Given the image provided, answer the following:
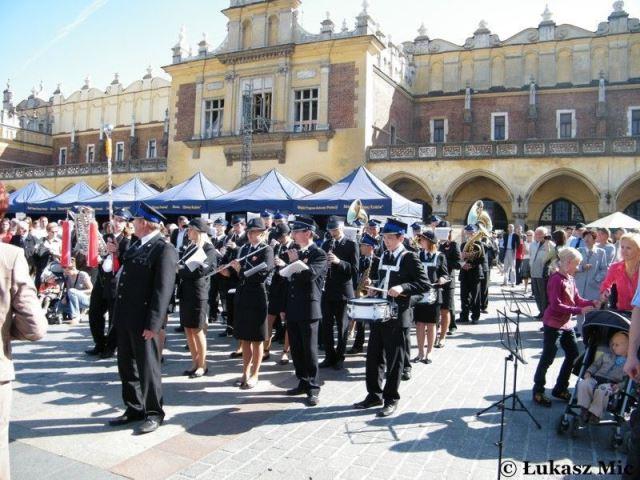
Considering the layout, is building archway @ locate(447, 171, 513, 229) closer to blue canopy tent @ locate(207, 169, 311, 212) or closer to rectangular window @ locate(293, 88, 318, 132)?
rectangular window @ locate(293, 88, 318, 132)

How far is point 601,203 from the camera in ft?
73.0

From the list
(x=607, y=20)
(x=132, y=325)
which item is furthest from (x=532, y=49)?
(x=132, y=325)

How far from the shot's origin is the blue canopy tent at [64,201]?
60.2 feet

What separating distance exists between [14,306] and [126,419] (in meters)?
2.34

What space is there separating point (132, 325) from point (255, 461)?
5.79ft

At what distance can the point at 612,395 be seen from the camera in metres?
4.65

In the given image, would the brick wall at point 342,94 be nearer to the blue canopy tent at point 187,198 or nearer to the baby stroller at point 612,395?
the blue canopy tent at point 187,198

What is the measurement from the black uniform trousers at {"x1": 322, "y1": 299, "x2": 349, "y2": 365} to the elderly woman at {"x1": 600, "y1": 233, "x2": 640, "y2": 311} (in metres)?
3.46

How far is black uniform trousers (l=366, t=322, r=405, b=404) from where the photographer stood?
5.38 meters

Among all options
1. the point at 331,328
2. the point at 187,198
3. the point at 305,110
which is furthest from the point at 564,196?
the point at 331,328

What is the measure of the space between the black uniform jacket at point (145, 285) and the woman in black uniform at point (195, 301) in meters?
1.69

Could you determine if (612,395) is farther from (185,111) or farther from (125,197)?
(185,111)

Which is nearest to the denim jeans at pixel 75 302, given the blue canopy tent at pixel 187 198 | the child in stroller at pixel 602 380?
the blue canopy tent at pixel 187 198

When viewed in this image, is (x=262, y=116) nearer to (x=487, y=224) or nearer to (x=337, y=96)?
(x=337, y=96)
